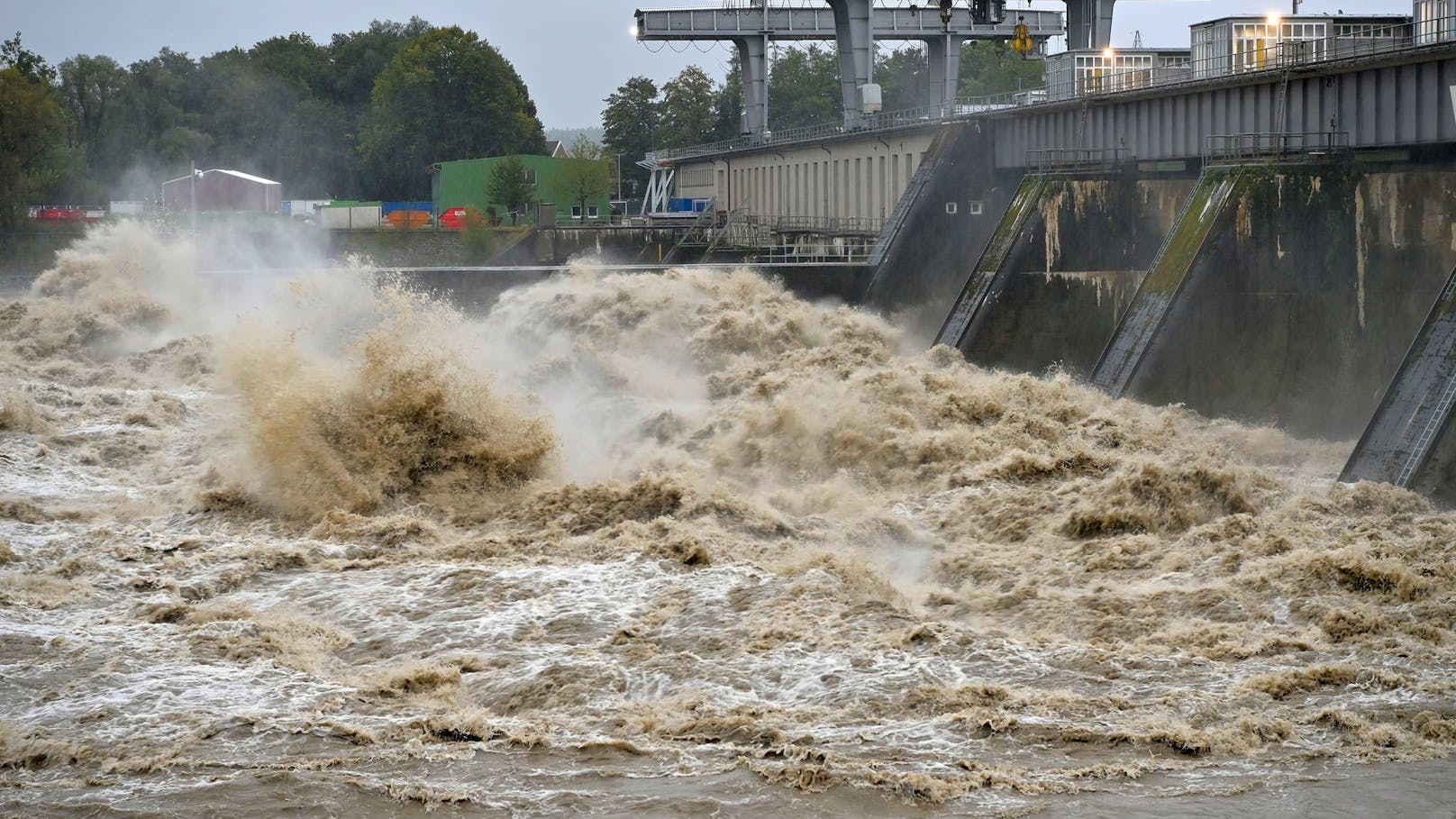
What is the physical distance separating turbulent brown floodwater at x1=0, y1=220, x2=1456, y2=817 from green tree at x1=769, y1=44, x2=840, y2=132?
65.2 meters

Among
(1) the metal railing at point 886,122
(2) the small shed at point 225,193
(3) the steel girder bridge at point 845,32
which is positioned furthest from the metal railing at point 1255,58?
(2) the small shed at point 225,193

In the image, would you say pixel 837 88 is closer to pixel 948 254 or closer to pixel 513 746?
pixel 948 254

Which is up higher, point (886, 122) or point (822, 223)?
point (886, 122)

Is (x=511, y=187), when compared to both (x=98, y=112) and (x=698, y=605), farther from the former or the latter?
(x=698, y=605)

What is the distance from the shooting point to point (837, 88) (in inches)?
3442

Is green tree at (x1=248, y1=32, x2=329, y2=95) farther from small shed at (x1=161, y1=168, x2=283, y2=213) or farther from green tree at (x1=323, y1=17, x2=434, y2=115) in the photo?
small shed at (x1=161, y1=168, x2=283, y2=213)

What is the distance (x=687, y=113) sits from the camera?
87625mm

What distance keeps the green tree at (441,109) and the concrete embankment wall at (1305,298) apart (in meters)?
64.1

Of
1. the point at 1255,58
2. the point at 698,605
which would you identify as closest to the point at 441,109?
the point at 1255,58

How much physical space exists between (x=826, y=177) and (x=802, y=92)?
144 ft

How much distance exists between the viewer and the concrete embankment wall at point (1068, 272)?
1035 inches

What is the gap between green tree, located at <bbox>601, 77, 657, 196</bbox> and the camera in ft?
→ 292

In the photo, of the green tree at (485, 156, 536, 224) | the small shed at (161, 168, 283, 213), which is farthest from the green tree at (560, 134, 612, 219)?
the small shed at (161, 168, 283, 213)

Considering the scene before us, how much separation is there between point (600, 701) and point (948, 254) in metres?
22.8
